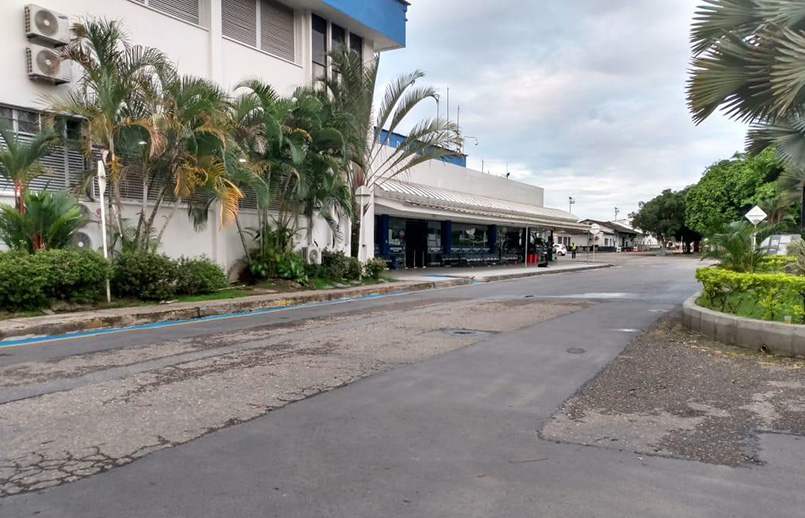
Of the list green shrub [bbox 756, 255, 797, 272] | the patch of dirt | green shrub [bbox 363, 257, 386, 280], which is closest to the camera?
the patch of dirt

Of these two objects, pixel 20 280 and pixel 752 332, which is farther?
pixel 20 280

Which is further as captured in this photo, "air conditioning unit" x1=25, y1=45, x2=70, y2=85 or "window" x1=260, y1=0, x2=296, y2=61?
"window" x1=260, y1=0, x2=296, y2=61

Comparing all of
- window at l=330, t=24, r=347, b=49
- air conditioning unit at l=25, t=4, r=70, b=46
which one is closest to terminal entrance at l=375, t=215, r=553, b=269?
window at l=330, t=24, r=347, b=49

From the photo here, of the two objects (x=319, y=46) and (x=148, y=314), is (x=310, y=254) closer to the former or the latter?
(x=148, y=314)

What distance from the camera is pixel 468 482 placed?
3676mm

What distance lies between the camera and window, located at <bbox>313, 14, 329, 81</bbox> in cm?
2017

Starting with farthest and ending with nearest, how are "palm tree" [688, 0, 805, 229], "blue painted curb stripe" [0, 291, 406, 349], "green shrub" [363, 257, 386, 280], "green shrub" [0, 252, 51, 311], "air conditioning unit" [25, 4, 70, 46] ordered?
"green shrub" [363, 257, 386, 280], "air conditioning unit" [25, 4, 70, 46], "green shrub" [0, 252, 51, 311], "blue painted curb stripe" [0, 291, 406, 349], "palm tree" [688, 0, 805, 229]

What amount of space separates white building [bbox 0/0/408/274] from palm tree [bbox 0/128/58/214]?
942 mm

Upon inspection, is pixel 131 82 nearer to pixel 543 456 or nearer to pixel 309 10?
pixel 309 10

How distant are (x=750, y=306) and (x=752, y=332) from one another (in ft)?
5.68

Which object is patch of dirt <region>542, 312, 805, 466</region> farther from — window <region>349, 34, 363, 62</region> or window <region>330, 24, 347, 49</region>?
window <region>349, 34, 363, 62</region>

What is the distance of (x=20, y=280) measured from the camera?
32.2 feet

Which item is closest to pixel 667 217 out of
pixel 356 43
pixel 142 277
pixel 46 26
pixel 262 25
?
pixel 356 43

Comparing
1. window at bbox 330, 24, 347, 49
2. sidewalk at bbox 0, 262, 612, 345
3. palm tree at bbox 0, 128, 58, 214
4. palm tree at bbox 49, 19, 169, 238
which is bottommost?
sidewalk at bbox 0, 262, 612, 345
